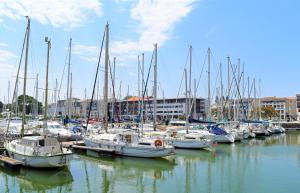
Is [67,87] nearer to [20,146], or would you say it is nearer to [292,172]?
[20,146]

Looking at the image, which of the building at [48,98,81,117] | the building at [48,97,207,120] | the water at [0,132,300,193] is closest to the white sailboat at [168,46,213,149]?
the water at [0,132,300,193]

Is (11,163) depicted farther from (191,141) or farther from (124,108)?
(124,108)

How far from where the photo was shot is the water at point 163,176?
23.7m

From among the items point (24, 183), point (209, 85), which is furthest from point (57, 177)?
point (209, 85)

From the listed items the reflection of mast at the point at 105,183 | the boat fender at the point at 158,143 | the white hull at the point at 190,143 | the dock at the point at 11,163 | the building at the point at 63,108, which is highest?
the building at the point at 63,108

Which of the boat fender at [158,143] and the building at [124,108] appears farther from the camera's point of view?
the building at [124,108]

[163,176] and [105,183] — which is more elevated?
[163,176]

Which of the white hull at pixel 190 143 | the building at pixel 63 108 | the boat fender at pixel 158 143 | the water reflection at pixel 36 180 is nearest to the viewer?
the water reflection at pixel 36 180

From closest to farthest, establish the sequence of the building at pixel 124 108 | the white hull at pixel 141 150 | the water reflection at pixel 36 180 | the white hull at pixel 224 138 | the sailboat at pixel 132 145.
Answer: the water reflection at pixel 36 180, the white hull at pixel 141 150, the sailboat at pixel 132 145, the white hull at pixel 224 138, the building at pixel 124 108

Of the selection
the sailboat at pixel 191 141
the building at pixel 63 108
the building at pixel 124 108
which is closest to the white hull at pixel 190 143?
the sailboat at pixel 191 141

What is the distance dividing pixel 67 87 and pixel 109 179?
36.6 m

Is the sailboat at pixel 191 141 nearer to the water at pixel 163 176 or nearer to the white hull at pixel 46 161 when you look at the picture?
the water at pixel 163 176

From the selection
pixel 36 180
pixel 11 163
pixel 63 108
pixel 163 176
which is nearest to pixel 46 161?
pixel 36 180

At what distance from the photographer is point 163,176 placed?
27641 mm
